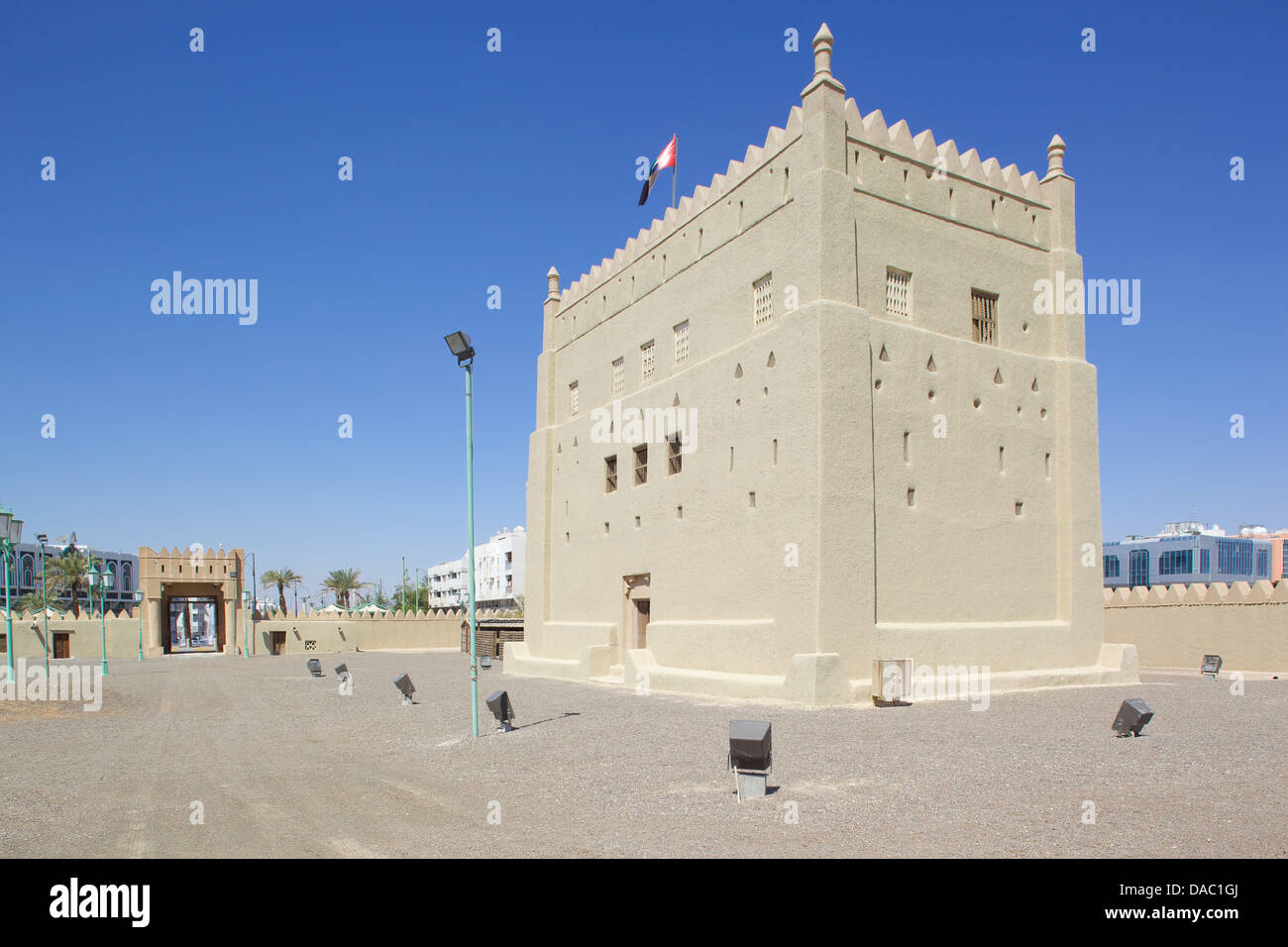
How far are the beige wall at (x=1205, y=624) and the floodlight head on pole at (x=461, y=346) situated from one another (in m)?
24.7

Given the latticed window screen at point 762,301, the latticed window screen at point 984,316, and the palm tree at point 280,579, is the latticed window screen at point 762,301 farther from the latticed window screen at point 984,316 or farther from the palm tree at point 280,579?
the palm tree at point 280,579

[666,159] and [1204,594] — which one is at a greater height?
[666,159]

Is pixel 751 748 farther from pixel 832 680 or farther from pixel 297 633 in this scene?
pixel 297 633

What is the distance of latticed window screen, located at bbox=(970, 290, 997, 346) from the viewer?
22047 mm

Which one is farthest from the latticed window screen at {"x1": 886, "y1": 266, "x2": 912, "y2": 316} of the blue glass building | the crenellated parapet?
the blue glass building

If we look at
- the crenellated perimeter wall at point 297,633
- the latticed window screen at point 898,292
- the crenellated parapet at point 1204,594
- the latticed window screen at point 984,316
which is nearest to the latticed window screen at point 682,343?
the latticed window screen at point 898,292

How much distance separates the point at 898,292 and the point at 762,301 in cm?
323

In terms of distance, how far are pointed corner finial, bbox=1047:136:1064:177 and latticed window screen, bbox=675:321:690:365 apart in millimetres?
10871

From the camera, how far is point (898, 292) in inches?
813

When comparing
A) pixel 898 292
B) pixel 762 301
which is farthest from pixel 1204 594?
pixel 762 301

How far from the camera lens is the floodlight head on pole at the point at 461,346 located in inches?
537

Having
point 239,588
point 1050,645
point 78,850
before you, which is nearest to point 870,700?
point 1050,645
